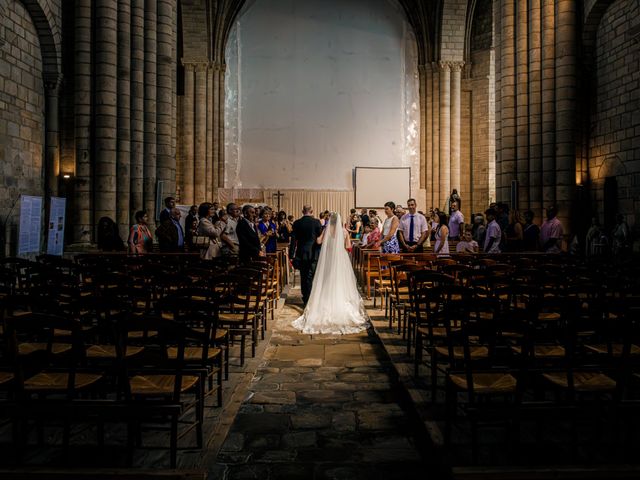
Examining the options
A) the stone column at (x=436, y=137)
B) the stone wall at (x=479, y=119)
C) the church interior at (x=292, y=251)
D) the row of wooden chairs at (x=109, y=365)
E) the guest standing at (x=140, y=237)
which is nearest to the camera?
the row of wooden chairs at (x=109, y=365)

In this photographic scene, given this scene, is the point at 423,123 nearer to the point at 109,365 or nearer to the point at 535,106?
the point at 535,106

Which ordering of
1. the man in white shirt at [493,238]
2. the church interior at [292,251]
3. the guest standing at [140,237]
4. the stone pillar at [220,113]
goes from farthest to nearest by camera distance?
the stone pillar at [220,113] < the man in white shirt at [493,238] < the guest standing at [140,237] < the church interior at [292,251]

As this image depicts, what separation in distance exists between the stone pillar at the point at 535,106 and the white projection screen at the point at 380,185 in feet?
37.0

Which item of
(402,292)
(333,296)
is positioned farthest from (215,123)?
(402,292)

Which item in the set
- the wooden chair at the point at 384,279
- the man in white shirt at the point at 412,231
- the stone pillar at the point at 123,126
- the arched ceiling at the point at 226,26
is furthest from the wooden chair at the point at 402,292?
the arched ceiling at the point at 226,26

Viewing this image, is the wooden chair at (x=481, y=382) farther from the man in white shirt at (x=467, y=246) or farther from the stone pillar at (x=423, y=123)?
the stone pillar at (x=423, y=123)

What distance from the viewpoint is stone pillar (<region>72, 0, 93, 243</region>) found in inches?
449

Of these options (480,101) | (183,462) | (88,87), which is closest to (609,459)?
(183,462)

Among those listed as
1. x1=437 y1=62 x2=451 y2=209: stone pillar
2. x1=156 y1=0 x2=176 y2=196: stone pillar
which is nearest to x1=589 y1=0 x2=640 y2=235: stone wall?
x1=437 y1=62 x2=451 y2=209: stone pillar

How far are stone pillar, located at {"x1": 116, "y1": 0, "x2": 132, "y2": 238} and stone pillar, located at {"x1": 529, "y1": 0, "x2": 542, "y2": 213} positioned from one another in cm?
926

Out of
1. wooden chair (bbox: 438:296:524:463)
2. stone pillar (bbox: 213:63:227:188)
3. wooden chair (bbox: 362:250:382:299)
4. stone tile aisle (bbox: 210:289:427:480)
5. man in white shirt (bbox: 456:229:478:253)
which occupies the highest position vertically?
stone pillar (bbox: 213:63:227:188)

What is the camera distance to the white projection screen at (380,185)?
23625mm

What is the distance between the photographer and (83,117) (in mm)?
11453

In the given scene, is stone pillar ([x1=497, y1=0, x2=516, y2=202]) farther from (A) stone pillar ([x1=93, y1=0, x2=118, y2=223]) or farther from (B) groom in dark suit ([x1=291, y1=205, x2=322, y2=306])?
(A) stone pillar ([x1=93, y1=0, x2=118, y2=223])
